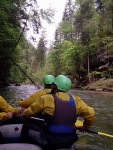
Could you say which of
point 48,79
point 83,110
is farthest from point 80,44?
point 83,110

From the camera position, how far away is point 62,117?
4008mm

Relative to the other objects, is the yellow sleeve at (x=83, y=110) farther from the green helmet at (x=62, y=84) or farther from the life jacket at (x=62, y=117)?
the green helmet at (x=62, y=84)

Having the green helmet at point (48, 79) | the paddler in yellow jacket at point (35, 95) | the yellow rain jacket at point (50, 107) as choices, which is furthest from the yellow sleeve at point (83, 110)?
the green helmet at point (48, 79)

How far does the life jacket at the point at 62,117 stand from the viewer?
13.1ft

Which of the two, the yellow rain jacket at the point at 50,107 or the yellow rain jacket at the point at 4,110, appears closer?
the yellow rain jacket at the point at 50,107

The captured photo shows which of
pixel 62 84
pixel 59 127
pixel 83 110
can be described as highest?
pixel 62 84

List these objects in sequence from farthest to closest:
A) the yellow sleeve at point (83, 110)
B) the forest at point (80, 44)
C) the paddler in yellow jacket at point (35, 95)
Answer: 1. the forest at point (80, 44)
2. the paddler in yellow jacket at point (35, 95)
3. the yellow sleeve at point (83, 110)

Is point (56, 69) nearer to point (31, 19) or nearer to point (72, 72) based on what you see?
point (72, 72)

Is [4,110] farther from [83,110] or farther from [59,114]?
[83,110]

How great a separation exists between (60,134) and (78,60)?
118 ft

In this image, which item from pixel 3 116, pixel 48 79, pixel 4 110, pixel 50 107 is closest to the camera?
pixel 50 107

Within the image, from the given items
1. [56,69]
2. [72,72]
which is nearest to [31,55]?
[56,69]

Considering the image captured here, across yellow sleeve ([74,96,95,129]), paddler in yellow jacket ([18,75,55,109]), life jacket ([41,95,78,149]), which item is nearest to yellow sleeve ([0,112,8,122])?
paddler in yellow jacket ([18,75,55,109])

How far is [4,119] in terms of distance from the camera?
458 centimetres
